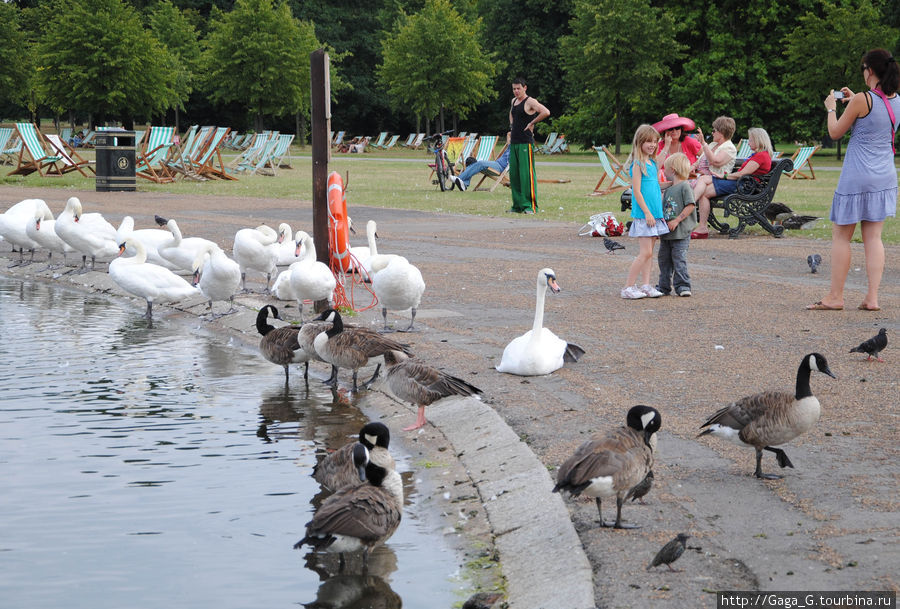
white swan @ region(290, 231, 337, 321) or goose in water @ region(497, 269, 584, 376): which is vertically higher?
white swan @ region(290, 231, 337, 321)

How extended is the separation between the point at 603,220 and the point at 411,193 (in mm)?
11357

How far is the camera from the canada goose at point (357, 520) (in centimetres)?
448

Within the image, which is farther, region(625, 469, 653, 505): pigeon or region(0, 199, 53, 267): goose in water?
region(0, 199, 53, 267): goose in water

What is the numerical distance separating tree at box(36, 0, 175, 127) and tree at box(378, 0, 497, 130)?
627 inches

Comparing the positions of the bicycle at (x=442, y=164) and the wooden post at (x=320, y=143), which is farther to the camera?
the bicycle at (x=442, y=164)

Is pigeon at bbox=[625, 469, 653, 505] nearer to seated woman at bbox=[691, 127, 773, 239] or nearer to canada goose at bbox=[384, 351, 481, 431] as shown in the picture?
canada goose at bbox=[384, 351, 481, 431]

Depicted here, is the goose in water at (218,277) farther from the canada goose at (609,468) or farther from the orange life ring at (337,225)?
the canada goose at (609,468)

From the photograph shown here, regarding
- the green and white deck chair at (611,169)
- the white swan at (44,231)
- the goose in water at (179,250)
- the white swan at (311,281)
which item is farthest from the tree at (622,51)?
the white swan at (311,281)

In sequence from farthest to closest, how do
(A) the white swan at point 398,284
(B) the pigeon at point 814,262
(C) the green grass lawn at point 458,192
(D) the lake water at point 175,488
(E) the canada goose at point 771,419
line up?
(C) the green grass lawn at point 458,192 < (B) the pigeon at point 814,262 < (A) the white swan at point 398,284 < (E) the canada goose at point 771,419 < (D) the lake water at point 175,488

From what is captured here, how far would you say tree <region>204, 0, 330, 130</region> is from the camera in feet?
211

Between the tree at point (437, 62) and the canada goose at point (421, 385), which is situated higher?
the tree at point (437, 62)

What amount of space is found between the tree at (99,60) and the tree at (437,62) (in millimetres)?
15918

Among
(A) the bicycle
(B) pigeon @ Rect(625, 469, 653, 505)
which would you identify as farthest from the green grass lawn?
(B) pigeon @ Rect(625, 469, 653, 505)

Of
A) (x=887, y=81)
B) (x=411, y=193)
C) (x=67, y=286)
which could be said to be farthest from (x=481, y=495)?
(x=411, y=193)
